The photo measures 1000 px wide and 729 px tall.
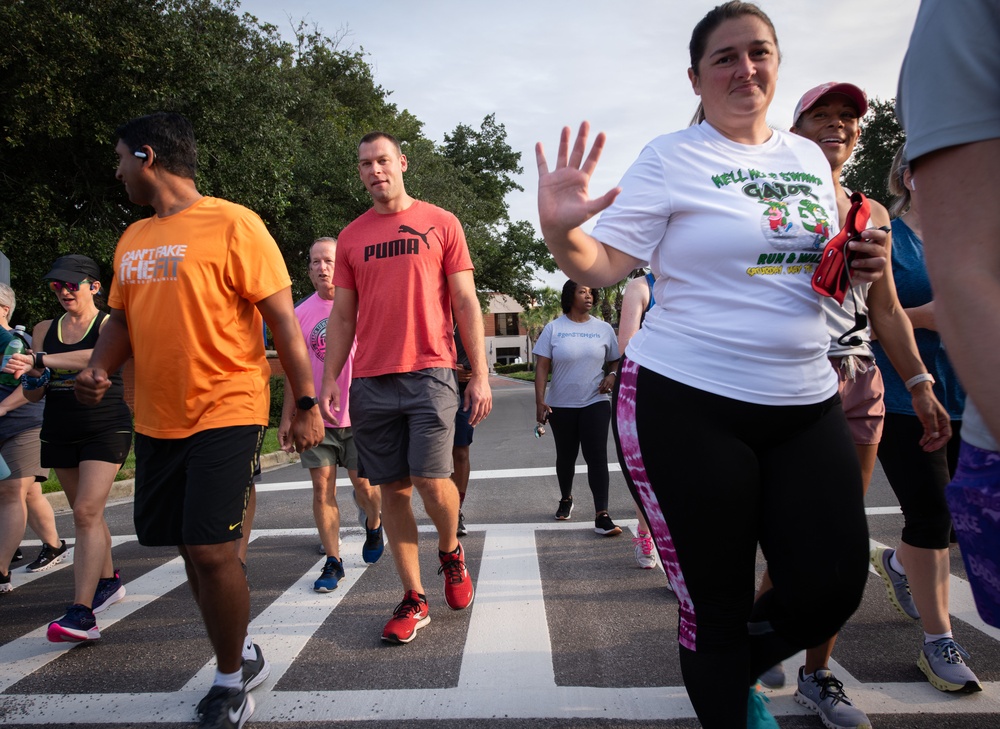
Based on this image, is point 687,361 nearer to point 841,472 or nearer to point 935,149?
point 841,472

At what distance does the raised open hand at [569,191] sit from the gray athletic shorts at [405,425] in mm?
1801

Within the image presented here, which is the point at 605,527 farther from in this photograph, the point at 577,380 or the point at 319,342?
the point at 319,342

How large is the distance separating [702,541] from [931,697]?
5.32 feet

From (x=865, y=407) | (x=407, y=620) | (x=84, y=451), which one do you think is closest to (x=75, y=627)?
(x=84, y=451)

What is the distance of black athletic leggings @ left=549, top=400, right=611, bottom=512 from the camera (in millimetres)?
5410

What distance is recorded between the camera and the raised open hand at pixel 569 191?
1783 mm

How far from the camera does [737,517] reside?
71.1 inches

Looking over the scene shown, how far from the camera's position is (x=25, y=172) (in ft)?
40.7

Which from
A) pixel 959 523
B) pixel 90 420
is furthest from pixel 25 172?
pixel 959 523

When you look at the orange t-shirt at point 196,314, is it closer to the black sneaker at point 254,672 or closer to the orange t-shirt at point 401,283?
the orange t-shirt at point 401,283

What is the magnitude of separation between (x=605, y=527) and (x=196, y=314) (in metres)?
3.53

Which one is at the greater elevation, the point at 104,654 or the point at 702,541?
the point at 702,541

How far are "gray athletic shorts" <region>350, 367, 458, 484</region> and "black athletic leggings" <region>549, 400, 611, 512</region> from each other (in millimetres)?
2160

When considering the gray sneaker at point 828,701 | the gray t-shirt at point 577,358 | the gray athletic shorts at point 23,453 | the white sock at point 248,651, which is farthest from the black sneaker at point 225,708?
the gray t-shirt at point 577,358
